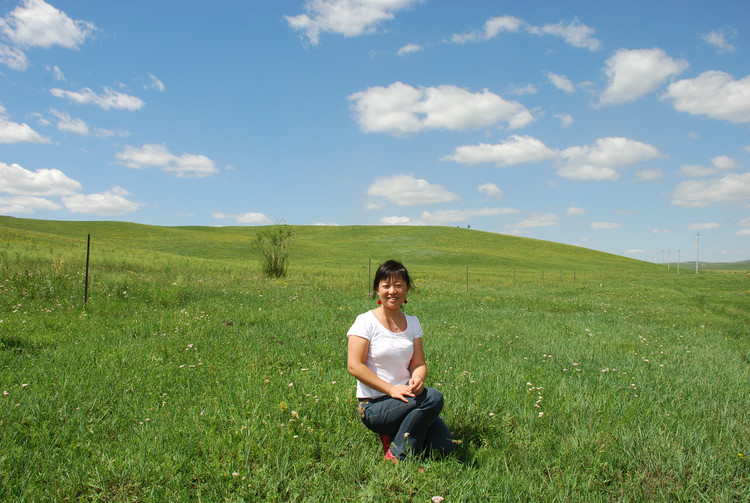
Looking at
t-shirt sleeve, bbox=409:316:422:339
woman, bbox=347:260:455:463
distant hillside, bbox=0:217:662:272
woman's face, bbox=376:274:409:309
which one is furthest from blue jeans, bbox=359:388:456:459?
distant hillside, bbox=0:217:662:272

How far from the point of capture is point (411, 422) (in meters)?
3.20

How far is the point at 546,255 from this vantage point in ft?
257

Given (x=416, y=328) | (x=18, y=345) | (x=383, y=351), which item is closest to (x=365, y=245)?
(x=18, y=345)

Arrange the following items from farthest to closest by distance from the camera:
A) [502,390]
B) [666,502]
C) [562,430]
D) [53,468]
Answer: [502,390]
[562,430]
[53,468]
[666,502]

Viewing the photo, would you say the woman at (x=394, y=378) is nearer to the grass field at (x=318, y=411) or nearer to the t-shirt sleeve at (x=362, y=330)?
the t-shirt sleeve at (x=362, y=330)

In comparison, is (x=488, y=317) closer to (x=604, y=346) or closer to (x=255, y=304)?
(x=604, y=346)

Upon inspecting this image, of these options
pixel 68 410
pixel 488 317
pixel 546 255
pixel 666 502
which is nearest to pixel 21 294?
pixel 68 410

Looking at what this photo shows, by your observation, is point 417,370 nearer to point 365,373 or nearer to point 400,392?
point 400,392

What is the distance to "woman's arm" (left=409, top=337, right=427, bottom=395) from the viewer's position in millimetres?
3191

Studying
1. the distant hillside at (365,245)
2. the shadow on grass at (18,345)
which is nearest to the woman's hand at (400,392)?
the shadow on grass at (18,345)

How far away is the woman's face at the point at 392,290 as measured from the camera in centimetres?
340

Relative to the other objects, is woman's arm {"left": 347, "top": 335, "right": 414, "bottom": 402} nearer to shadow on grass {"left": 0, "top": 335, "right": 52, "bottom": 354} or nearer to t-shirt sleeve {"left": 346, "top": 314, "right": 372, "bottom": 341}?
t-shirt sleeve {"left": 346, "top": 314, "right": 372, "bottom": 341}

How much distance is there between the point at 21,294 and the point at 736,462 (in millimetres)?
12044

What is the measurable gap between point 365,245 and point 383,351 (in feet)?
243
